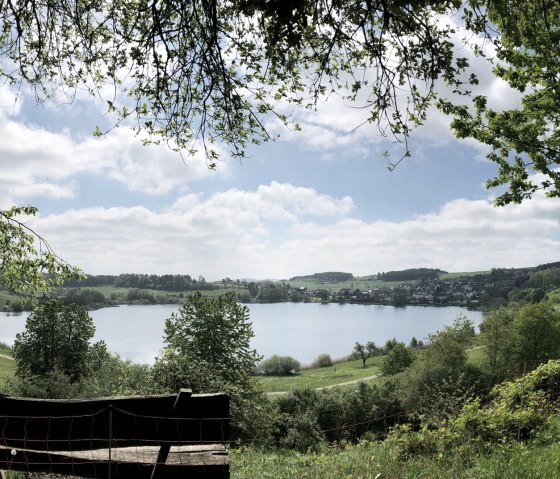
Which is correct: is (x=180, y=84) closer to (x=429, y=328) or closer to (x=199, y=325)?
(x=199, y=325)

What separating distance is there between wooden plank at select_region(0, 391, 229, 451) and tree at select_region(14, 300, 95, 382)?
34.5 m

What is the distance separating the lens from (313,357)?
9100 centimetres

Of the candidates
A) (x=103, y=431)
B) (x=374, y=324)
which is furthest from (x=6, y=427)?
(x=374, y=324)

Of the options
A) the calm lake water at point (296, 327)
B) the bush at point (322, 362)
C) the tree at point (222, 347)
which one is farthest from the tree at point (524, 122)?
the bush at point (322, 362)

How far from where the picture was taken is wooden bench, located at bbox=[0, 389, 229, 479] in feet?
11.0

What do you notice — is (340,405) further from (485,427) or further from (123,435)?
(123,435)

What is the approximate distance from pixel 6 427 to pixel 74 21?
3898 mm

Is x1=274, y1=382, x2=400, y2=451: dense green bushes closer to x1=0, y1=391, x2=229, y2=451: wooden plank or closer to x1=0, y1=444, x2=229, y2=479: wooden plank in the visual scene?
x1=0, y1=444, x2=229, y2=479: wooden plank

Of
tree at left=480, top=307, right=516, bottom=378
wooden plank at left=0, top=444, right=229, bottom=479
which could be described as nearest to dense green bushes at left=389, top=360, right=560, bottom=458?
wooden plank at left=0, top=444, right=229, bottom=479

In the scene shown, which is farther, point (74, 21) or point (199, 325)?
point (199, 325)

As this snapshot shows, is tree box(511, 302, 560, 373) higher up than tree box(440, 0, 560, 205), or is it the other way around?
tree box(440, 0, 560, 205)

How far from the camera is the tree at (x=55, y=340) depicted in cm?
3500

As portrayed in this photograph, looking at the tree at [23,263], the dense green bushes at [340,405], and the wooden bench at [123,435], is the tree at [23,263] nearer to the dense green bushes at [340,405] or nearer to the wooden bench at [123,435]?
the wooden bench at [123,435]

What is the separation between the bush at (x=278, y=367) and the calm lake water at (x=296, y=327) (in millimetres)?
1997
